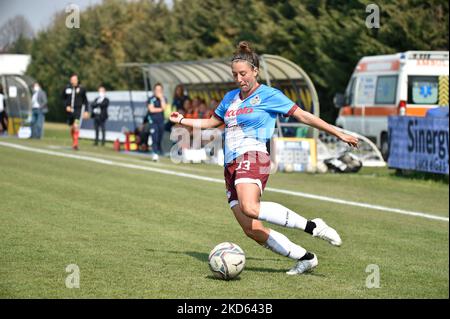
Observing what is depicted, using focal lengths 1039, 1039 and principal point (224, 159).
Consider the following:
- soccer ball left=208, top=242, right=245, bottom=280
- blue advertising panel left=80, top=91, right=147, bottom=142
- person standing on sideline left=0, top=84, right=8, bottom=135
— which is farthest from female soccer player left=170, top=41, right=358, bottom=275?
person standing on sideline left=0, top=84, right=8, bottom=135

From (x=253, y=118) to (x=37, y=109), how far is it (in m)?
30.5

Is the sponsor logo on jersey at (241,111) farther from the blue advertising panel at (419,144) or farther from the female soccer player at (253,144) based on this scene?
the blue advertising panel at (419,144)

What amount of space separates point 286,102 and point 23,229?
4392 mm

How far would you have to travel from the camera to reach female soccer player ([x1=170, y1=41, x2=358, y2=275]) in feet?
31.2

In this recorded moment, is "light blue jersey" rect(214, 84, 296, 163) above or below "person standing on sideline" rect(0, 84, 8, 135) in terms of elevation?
above

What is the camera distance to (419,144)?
79.3 ft

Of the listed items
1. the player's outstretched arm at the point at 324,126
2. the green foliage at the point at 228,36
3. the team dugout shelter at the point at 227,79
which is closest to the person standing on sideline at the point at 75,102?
the team dugout shelter at the point at 227,79

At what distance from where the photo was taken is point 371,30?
3825 cm

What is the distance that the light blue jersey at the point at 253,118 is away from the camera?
9.59 m

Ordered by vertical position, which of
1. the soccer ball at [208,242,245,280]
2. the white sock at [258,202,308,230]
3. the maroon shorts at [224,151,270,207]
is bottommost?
the soccer ball at [208,242,245,280]

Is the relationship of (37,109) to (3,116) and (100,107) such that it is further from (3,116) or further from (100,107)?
(100,107)

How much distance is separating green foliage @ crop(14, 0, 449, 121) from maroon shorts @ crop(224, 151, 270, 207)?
27963 millimetres

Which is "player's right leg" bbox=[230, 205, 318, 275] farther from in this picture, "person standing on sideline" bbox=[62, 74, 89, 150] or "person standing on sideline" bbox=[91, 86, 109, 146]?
"person standing on sideline" bbox=[91, 86, 109, 146]
